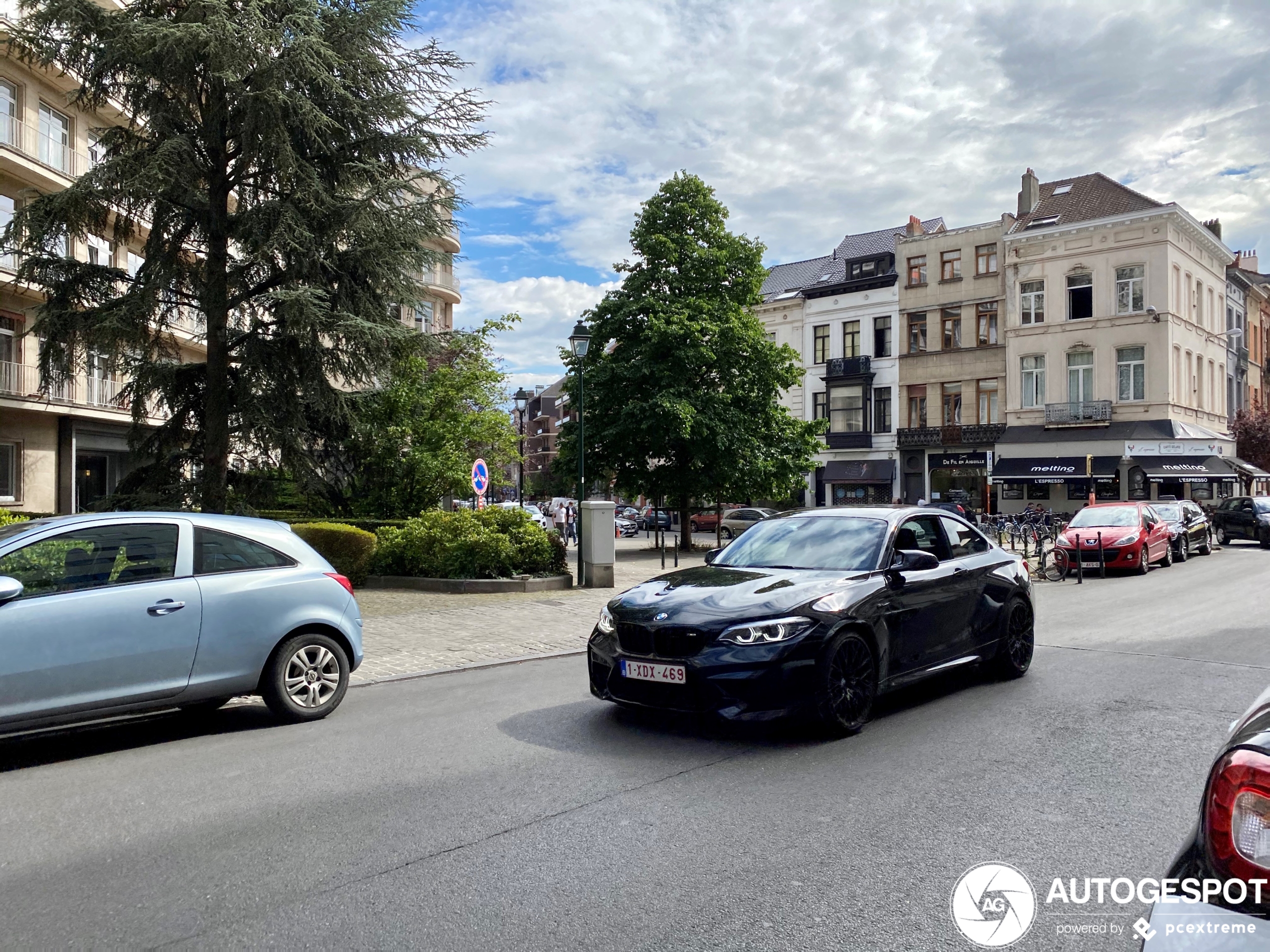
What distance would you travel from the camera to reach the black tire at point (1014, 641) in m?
7.88

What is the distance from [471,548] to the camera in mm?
16359

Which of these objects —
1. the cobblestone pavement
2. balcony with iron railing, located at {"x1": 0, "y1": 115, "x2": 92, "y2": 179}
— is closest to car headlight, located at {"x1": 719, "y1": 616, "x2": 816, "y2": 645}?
the cobblestone pavement

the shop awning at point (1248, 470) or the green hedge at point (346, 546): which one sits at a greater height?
the shop awning at point (1248, 470)

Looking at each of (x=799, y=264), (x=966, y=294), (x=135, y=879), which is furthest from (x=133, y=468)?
(x=799, y=264)

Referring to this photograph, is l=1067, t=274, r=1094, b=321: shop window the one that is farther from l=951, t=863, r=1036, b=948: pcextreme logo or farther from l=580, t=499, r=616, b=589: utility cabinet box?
l=951, t=863, r=1036, b=948: pcextreme logo

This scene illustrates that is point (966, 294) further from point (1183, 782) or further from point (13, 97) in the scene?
point (1183, 782)

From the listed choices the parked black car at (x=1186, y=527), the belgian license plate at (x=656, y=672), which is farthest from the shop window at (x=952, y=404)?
the belgian license plate at (x=656, y=672)

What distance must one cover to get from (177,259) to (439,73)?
5535 mm

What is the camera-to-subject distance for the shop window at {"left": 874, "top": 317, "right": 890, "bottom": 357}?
4688 centimetres

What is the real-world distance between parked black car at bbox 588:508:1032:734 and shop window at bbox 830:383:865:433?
134 feet

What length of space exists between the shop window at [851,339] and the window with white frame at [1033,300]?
8.24 metres

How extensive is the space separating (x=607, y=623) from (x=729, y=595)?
91cm

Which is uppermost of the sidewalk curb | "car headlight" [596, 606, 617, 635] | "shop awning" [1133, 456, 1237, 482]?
"shop awning" [1133, 456, 1237, 482]

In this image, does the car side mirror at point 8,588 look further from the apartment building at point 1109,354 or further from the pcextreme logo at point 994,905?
the apartment building at point 1109,354
